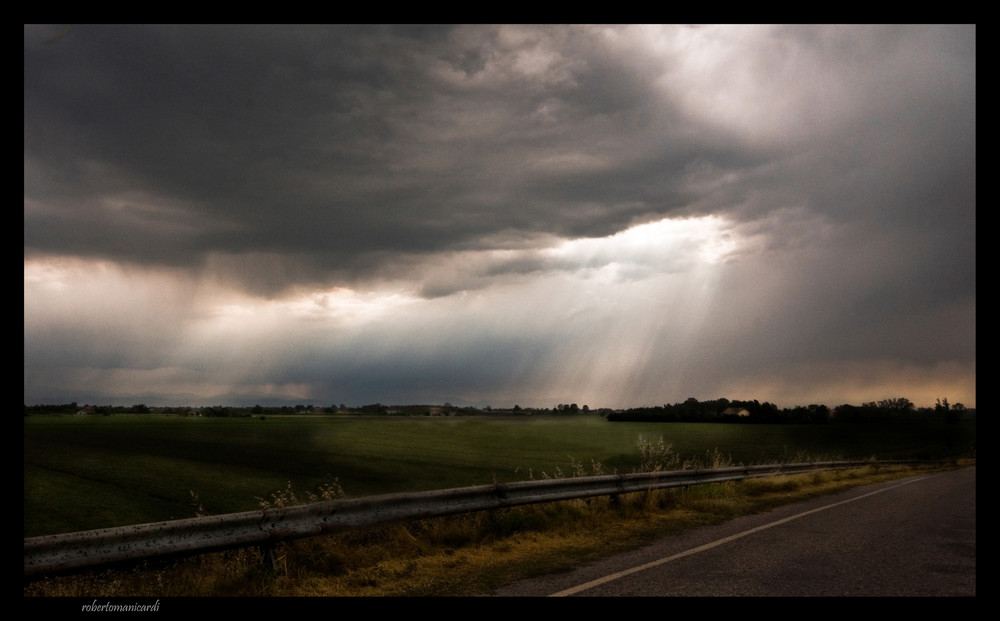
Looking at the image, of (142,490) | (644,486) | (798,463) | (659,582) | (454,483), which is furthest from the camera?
(454,483)

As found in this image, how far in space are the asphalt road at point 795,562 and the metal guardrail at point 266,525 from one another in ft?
7.06

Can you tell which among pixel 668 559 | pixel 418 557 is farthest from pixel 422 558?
pixel 668 559

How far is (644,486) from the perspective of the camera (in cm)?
1237

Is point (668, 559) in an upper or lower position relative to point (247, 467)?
upper

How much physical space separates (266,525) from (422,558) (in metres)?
2.16

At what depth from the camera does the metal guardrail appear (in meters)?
5.56

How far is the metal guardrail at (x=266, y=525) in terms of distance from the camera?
5562 mm

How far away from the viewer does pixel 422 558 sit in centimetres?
785

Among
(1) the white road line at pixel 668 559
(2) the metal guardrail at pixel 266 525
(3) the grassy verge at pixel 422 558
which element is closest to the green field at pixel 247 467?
(2) the metal guardrail at pixel 266 525

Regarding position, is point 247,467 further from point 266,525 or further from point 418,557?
point 266,525
